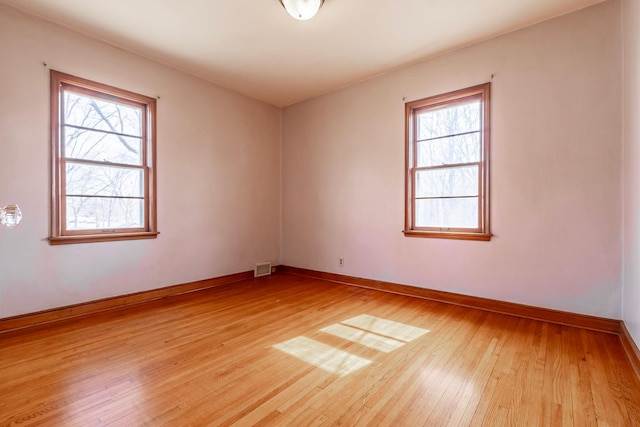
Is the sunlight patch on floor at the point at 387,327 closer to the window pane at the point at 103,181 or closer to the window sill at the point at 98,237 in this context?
the window sill at the point at 98,237

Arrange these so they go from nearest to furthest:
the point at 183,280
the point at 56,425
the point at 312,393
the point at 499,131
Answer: the point at 56,425 → the point at 312,393 → the point at 499,131 → the point at 183,280

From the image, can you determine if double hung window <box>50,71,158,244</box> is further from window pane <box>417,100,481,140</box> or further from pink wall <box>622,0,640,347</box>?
pink wall <box>622,0,640,347</box>

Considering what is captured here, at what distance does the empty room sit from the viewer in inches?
71.7

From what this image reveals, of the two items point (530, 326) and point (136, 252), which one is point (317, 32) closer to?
point (136, 252)

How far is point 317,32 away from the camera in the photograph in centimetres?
310

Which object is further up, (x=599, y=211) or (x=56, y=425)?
(x=599, y=211)

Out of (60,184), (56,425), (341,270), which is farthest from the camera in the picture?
(341,270)

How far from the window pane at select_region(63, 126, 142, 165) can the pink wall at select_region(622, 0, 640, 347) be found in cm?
465

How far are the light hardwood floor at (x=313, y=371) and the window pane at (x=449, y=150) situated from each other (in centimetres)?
171

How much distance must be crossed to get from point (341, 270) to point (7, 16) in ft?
14.6

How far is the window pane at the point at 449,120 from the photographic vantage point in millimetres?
3381

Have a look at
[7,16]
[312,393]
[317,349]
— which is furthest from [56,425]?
[7,16]

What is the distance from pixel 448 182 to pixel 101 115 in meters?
3.99

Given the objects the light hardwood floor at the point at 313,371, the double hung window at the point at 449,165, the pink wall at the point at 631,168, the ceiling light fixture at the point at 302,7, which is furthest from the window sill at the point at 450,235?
the ceiling light fixture at the point at 302,7
